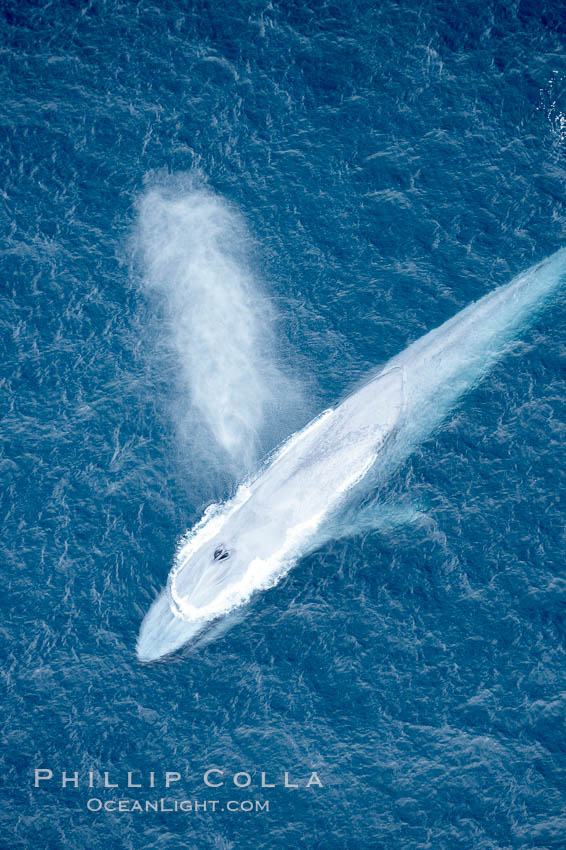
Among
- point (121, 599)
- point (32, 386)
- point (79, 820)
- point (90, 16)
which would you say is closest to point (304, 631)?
point (121, 599)

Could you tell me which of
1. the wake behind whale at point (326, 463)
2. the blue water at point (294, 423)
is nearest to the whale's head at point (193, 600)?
the wake behind whale at point (326, 463)

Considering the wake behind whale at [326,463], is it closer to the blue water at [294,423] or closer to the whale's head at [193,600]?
the whale's head at [193,600]

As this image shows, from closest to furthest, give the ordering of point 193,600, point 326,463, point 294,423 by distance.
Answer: point 193,600, point 326,463, point 294,423

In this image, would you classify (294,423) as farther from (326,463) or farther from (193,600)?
(193,600)

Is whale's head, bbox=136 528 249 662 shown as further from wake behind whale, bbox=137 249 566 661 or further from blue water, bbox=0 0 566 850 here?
blue water, bbox=0 0 566 850

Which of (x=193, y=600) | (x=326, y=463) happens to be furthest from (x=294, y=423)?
(x=193, y=600)
